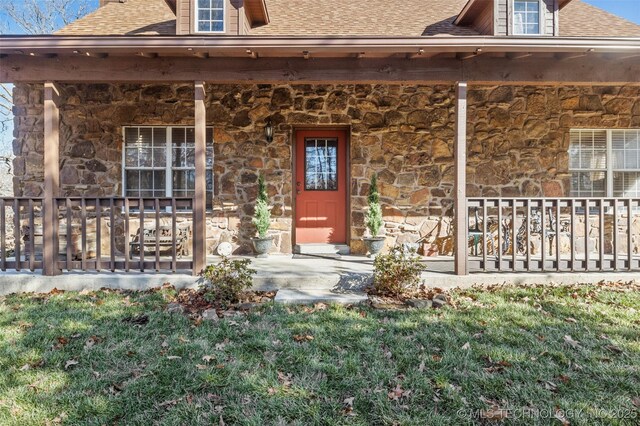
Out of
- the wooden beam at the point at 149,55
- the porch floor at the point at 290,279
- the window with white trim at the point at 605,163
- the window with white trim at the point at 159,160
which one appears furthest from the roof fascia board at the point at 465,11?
the wooden beam at the point at 149,55

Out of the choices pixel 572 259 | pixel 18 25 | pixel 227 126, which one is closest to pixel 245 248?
pixel 227 126

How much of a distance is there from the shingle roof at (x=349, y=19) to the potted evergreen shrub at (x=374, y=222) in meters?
2.59

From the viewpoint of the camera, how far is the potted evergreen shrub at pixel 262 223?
20.1ft

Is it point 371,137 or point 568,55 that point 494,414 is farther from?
point 371,137

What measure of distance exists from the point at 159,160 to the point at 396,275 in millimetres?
4716

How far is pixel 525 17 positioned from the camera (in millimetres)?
6133

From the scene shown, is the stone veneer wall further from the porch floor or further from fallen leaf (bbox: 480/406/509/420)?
fallen leaf (bbox: 480/406/509/420)

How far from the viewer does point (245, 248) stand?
21.3 feet

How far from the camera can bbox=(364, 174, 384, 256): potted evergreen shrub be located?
20.0 feet

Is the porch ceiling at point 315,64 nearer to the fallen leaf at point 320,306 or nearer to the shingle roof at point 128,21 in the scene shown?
the shingle roof at point 128,21

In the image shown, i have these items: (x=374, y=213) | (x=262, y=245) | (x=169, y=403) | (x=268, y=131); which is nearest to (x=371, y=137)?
(x=374, y=213)

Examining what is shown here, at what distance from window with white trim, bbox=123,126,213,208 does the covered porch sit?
9.5 inches

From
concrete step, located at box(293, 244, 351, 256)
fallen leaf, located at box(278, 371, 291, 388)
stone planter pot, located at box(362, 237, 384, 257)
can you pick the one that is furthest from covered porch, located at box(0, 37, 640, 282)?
fallen leaf, located at box(278, 371, 291, 388)

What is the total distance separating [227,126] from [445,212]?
419cm
